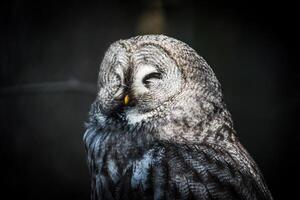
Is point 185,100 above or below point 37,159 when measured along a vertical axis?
above

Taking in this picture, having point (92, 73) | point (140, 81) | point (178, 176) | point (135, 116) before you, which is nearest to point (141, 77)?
point (140, 81)

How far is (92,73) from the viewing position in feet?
10.3

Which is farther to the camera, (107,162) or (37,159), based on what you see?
(37,159)

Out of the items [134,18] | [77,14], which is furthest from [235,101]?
[77,14]

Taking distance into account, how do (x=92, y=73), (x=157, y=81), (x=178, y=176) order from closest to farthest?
(x=178, y=176) < (x=157, y=81) < (x=92, y=73)

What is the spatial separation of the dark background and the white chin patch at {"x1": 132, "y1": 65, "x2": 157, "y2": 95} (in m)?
1.31

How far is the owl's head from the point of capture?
1.59 metres

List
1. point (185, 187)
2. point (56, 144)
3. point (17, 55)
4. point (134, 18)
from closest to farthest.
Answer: point (185, 187) → point (17, 55) → point (56, 144) → point (134, 18)

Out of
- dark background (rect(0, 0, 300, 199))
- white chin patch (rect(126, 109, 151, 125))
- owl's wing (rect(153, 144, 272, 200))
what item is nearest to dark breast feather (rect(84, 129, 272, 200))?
owl's wing (rect(153, 144, 272, 200))

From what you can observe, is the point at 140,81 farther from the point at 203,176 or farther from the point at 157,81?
the point at 203,176

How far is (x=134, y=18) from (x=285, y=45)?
Result: 105 centimetres

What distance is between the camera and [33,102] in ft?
9.23

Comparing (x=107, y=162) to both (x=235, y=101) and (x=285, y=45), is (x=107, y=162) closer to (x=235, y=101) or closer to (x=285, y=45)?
(x=235, y=101)

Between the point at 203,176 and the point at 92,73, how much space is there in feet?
5.93
